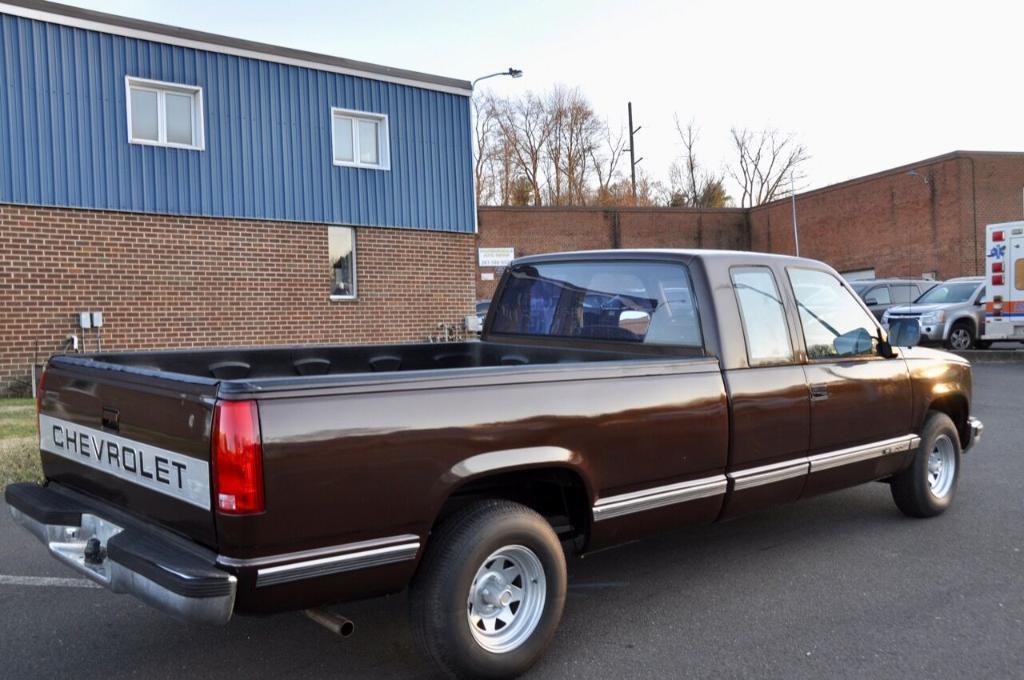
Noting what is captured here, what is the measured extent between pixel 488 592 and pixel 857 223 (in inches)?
1375

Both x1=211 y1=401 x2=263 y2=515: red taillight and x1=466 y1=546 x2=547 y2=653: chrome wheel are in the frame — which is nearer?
x1=211 y1=401 x2=263 y2=515: red taillight

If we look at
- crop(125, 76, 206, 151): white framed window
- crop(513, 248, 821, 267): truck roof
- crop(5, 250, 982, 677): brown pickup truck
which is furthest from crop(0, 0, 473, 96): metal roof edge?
crop(513, 248, 821, 267): truck roof

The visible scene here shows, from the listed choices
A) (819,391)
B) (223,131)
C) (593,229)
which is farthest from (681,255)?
→ (593,229)

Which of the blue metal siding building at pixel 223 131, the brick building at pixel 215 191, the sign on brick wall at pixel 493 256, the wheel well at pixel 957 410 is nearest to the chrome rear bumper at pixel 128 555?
the wheel well at pixel 957 410

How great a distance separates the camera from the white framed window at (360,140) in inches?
581

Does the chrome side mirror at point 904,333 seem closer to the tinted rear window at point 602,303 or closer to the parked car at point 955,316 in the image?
the tinted rear window at point 602,303

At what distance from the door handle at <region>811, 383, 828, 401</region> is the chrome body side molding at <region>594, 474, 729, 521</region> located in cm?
82

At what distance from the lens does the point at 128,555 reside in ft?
9.89

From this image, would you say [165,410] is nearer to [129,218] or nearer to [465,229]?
[129,218]

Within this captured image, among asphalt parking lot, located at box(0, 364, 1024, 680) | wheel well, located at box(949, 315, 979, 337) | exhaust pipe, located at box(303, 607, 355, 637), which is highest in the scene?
wheel well, located at box(949, 315, 979, 337)

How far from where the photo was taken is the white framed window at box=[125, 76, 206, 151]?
12734 mm

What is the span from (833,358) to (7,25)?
11.6 m

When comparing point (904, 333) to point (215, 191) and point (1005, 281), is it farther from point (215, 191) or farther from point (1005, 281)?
point (1005, 281)

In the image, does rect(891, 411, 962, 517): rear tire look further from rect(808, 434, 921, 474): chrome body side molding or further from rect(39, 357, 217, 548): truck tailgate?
rect(39, 357, 217, 548): truck tailgate
